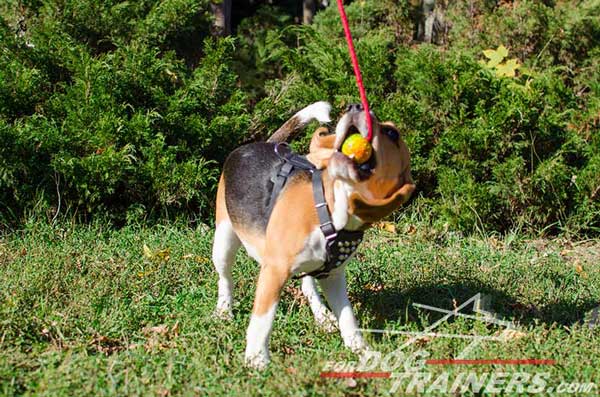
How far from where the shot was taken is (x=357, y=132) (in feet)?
10.9

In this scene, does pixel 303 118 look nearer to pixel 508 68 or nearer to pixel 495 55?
pixel 508 68

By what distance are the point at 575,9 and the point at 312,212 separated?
19.1 ft

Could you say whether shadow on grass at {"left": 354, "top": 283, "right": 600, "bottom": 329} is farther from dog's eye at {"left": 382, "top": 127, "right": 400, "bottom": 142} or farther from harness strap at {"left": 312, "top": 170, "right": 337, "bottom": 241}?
dog's eye at {"left": 382, "top": 127, "right": 400, "bottom": 142}

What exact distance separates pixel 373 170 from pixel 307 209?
55 cm

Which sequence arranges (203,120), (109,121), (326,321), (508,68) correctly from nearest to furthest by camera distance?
(326,321), (109,121), (203,120), (508,68)

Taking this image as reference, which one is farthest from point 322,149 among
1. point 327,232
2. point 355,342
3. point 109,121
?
point 109,121

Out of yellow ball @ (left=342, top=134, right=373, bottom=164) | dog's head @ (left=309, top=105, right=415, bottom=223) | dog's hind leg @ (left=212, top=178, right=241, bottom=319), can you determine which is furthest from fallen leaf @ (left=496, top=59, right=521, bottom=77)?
yellow ball @ (left=342, top=134, right=373, bottom=164)

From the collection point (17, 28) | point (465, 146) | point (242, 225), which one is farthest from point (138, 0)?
point (242, 225)

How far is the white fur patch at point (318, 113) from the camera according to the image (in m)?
4.38

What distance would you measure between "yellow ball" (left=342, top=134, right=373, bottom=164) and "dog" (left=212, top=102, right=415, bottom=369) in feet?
0.09

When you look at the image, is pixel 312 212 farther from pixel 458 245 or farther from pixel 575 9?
pixel 575 9

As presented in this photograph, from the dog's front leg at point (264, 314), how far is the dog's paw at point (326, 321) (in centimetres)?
79

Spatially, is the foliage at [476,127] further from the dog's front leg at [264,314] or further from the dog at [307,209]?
the dog's front leg at [264,314]

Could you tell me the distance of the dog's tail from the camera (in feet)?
14.6
